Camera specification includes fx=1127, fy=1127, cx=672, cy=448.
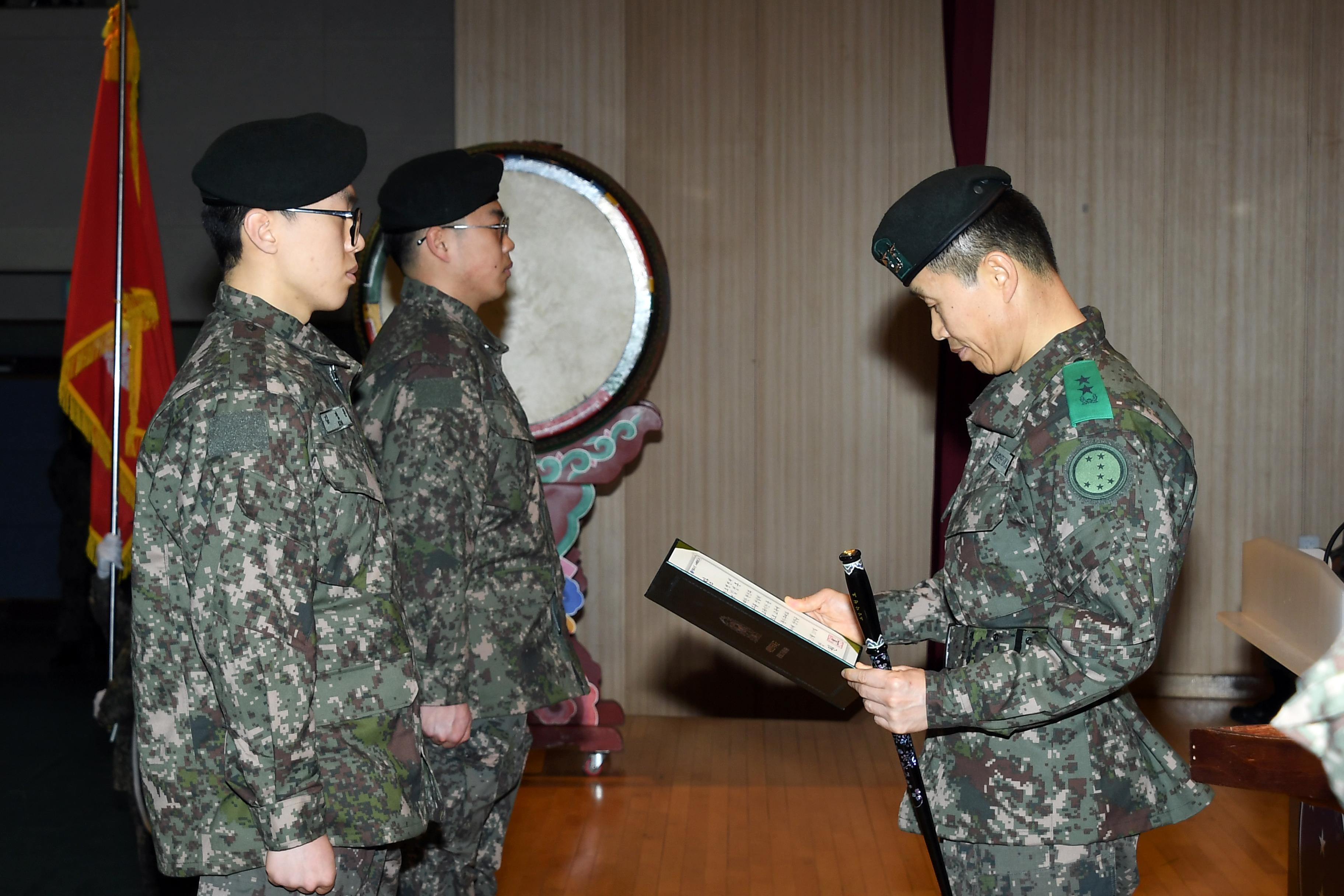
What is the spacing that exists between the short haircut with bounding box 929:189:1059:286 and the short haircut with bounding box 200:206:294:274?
849 millimetres

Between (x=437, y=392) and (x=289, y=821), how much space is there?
998mm

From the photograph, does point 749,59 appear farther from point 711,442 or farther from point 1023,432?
point 1023,432

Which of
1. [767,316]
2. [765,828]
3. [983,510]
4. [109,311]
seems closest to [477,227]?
[983,510]

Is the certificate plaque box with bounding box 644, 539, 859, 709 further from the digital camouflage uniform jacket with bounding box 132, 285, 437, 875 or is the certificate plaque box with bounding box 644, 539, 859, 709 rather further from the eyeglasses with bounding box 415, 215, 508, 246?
the eyeglasses with bounding box 415, 215, 508, 246

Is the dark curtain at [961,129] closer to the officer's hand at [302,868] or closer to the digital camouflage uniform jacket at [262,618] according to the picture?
the digital camouflage uniform jacket at [262,618]

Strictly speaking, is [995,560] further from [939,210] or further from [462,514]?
[462,514]

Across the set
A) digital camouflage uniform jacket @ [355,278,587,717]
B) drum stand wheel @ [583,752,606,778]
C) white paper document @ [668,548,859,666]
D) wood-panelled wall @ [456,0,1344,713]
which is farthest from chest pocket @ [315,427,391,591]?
wood-panelled wall @ [456,0,1344,713]

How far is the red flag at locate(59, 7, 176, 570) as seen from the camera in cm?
309

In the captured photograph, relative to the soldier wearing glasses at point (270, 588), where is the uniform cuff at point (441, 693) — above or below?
below

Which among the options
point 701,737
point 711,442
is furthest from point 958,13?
point 701,737

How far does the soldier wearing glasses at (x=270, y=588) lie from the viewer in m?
1.23

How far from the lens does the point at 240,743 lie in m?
1.23

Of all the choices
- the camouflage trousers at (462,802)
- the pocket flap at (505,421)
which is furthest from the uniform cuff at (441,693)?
the pocket flap at (505,421)

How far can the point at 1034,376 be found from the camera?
4.58ft
